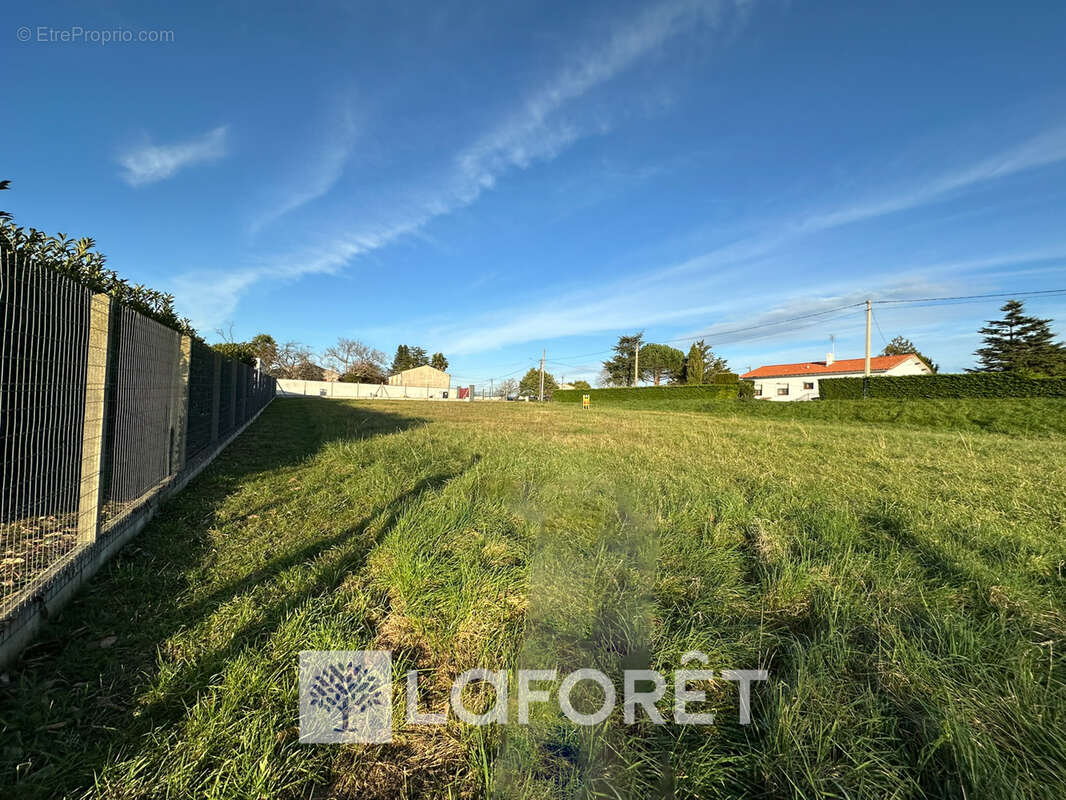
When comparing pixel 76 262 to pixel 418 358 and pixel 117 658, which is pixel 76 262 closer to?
pixel 117 658

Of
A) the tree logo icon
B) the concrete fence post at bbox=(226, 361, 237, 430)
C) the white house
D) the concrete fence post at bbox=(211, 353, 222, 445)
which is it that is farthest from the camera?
the white house

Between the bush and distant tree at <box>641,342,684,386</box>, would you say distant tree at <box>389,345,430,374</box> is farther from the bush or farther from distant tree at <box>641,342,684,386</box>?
the bush

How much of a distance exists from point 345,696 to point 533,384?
67.8 metres

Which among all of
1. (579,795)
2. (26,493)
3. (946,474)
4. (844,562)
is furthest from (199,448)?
(946,474)

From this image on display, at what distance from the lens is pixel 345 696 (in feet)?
5.25

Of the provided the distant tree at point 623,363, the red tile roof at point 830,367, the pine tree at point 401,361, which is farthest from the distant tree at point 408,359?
the red tile roof at point 830,367

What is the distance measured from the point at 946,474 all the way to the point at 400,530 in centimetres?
689

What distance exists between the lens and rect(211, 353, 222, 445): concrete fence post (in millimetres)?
6383

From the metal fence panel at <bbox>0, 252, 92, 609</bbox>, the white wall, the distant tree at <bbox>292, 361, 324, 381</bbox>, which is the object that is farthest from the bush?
the distant tree at <bbox>292, 361, 324, 381</bbox>

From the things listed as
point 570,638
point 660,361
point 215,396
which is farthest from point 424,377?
point 570,638

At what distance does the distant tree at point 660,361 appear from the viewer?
52000mm

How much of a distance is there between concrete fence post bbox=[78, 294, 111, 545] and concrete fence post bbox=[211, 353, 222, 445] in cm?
420

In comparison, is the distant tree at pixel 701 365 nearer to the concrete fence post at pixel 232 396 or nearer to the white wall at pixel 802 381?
the white wall at pixel 802 381

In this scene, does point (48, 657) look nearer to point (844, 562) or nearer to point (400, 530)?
point (400, 530)
